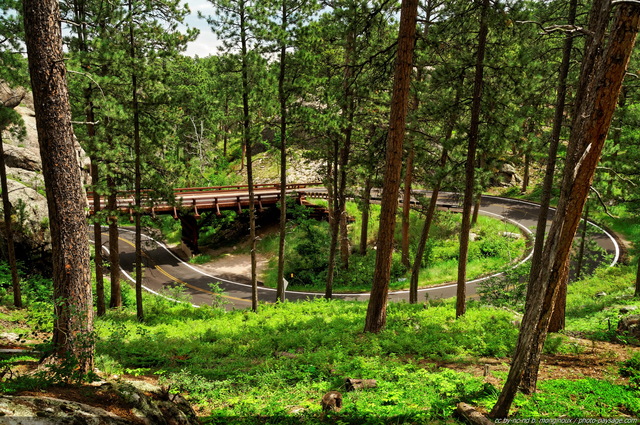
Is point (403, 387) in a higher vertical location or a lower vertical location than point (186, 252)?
higher

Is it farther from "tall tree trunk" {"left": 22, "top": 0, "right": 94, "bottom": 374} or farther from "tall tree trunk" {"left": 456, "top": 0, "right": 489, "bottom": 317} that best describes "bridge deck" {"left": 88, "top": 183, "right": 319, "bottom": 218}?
"tall tree trunk" {"left": 22, "top": 0, "right": 94, "bottom": 374}

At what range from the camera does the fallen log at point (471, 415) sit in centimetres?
547

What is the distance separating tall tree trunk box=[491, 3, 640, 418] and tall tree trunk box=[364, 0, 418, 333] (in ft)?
14.6

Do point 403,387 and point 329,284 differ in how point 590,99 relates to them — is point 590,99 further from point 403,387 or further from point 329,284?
point 329,284

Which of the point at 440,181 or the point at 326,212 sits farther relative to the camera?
the point at 326,212

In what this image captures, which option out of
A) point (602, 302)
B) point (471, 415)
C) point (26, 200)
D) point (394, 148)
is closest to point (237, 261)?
point (26, 200)

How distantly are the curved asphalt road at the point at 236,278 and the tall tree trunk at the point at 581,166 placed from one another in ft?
54.0

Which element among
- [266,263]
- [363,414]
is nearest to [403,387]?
[363,414]

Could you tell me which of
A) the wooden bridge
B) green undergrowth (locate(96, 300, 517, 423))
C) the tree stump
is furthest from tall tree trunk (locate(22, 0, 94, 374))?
the wooden bridge

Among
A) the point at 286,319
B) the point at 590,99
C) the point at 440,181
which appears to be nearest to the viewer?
the point at 590,99

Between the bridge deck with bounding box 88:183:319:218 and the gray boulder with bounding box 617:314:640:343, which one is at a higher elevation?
the bridge deck with bounding box 88:183:319:218

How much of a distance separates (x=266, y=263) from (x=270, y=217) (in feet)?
20.3

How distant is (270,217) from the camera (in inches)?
1371

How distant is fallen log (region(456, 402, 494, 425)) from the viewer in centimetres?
547
